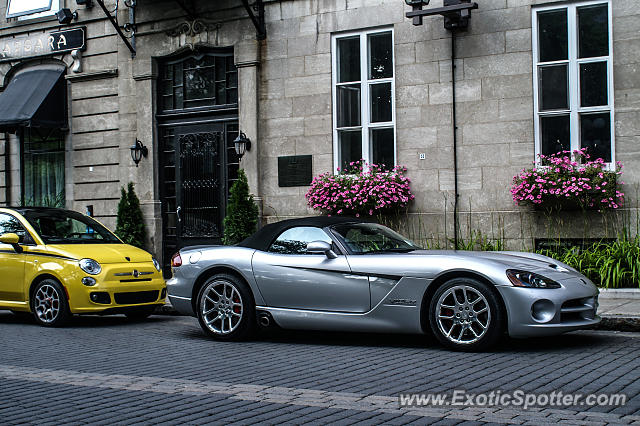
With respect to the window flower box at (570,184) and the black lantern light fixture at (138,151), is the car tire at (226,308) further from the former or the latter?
the black lantern light fixture at (138,151)

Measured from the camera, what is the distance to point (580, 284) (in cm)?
803

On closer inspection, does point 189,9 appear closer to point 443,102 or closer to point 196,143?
point 196,143

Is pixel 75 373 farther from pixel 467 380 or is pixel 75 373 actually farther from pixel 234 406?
pixel 467 380

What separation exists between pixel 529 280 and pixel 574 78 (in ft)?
21.9

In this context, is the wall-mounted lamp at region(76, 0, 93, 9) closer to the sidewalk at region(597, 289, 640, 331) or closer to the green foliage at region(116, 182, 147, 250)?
the green foliage at region(116, 182, 147, 250)

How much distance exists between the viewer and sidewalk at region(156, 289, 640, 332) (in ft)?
30.3

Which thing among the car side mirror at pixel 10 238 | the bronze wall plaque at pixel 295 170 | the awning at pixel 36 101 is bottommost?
the car side mirror at pixel 10 238

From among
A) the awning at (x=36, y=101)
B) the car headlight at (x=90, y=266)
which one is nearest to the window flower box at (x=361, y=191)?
the car headlight at (x=90, y=266)

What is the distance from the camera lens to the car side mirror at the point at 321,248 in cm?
855

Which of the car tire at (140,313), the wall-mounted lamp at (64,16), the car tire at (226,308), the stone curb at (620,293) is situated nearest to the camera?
the car tire at (226,308)

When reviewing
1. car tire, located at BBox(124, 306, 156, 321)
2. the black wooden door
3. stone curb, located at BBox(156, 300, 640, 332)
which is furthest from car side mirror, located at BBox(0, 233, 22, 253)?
stone curb, located at BBox(156, 300, 640, 332)

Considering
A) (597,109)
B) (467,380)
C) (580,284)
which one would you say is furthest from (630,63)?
(467,380)

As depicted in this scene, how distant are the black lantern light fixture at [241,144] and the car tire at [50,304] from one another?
18.5ft

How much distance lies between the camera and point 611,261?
481 inches
